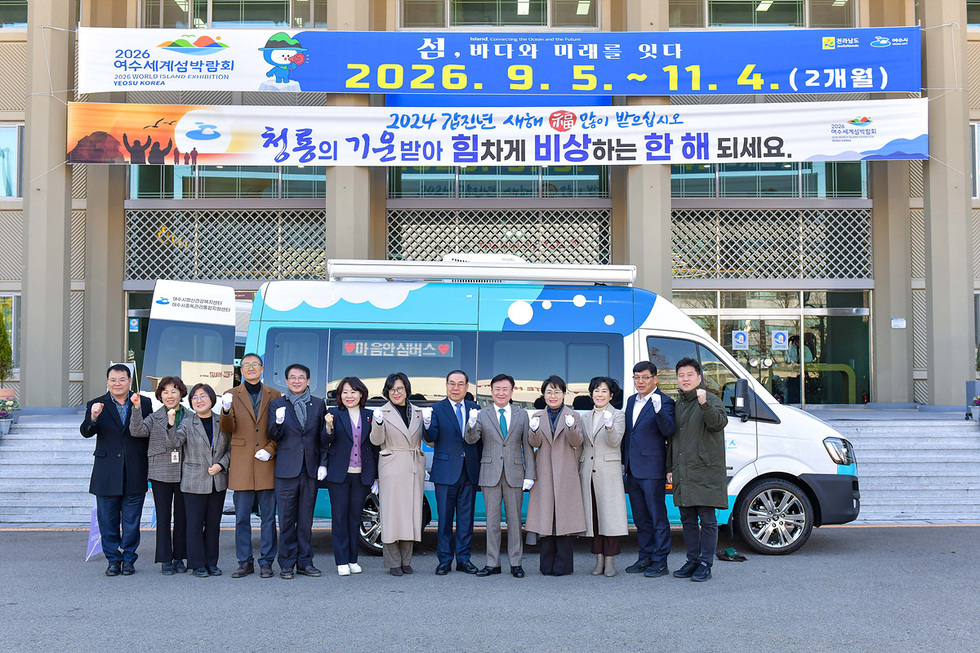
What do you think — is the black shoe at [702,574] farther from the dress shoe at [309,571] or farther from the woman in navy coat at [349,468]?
the dress shoe at [309,571]

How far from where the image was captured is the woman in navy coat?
23.6 feet

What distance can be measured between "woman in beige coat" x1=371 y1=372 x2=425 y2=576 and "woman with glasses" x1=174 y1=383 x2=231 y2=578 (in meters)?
1.32

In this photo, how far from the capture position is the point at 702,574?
695 centimetres

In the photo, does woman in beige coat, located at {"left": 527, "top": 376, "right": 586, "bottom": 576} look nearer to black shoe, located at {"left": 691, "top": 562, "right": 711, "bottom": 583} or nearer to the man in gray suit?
the man in gray suit

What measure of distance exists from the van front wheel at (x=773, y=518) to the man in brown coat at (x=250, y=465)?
428 cm

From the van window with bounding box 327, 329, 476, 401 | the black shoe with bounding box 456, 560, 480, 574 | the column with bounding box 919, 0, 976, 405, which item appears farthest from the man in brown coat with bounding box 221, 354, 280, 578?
the column with bounding box 919, 0, 976, 405

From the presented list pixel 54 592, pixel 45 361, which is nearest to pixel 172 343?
pixel 54 592

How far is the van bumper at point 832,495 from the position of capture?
8.07 meters

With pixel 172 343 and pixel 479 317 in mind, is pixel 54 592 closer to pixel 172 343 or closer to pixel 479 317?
pixel 172 343

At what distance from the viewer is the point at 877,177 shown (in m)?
16.2

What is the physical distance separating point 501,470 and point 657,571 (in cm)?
153

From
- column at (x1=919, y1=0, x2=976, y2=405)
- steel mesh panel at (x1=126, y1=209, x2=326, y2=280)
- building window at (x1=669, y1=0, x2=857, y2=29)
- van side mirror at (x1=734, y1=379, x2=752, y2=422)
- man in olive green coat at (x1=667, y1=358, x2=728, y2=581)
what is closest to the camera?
man in olive green coat at (x1=667, y1=358, x2=728, y2=581)

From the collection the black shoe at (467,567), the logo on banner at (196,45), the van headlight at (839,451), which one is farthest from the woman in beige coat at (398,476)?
the logo on banner at (196,45)

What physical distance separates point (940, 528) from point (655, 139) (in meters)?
7.48
